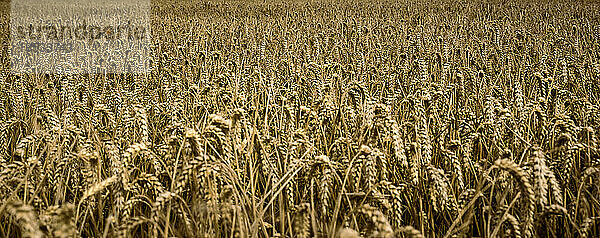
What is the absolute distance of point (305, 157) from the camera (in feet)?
4.98

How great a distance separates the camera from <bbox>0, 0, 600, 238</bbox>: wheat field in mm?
1094

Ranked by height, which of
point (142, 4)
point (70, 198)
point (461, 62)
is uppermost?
point (142, 4)

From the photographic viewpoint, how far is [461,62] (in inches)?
152

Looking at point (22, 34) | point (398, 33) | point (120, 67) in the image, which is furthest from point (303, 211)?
point (22, 34)

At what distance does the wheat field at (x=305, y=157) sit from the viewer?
43.1 inches

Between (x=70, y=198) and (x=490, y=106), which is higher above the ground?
(x=490, y=106)

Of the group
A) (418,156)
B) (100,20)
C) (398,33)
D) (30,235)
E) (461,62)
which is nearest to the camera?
(30,235)

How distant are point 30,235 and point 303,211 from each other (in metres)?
0.48

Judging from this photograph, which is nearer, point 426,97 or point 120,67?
point 426,97

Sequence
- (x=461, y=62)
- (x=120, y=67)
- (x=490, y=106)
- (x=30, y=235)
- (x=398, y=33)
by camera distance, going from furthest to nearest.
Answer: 1. (x=398, y=33)
2. (x=461, y=62)
3. (x=120, y=67)
4. (x=490, y=106)
5. (x=30, y=235)

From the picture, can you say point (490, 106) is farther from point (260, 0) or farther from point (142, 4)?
point (260, 0)

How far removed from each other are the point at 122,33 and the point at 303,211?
19.2 ft

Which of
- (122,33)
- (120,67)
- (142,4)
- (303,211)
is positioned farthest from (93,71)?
(142,4)

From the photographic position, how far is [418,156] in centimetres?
149
